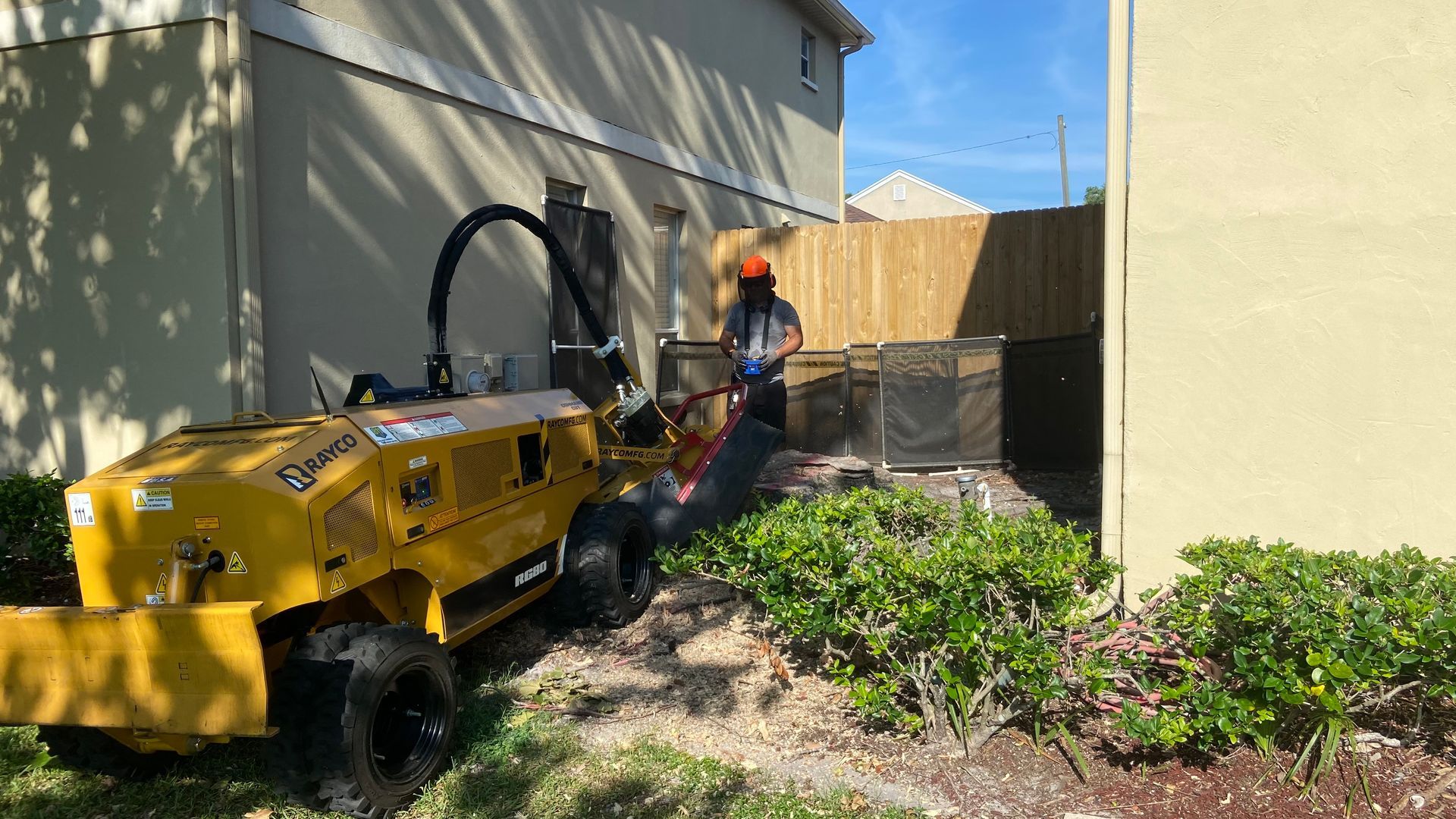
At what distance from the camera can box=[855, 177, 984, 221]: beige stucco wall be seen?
190 feet

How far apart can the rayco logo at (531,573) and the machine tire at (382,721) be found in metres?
0.83

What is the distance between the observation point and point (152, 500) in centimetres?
319

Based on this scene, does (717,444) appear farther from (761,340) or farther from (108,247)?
(108,247)

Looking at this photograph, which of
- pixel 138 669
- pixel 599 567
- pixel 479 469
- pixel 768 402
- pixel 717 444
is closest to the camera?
pixel 138 669

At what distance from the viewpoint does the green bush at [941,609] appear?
11.2ft

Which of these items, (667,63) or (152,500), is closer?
(152,500)

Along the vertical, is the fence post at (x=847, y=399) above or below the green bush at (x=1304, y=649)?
above

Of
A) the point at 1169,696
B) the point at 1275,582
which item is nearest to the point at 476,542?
the point at 1169,696

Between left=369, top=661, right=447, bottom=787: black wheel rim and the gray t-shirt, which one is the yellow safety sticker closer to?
left=369, top=661, right=447, bottom=787: black wheel rim

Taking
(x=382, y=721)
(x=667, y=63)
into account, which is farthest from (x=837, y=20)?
(x=382, y=721)

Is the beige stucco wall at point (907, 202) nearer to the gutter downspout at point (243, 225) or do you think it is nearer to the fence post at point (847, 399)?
the fence post at point (847, 399)

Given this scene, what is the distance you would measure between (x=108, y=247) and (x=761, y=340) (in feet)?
14.8

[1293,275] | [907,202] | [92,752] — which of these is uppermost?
[907,202]

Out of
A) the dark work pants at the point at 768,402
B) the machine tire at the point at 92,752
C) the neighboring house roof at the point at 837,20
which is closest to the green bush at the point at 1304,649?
the machine tire at the point at 92,752
